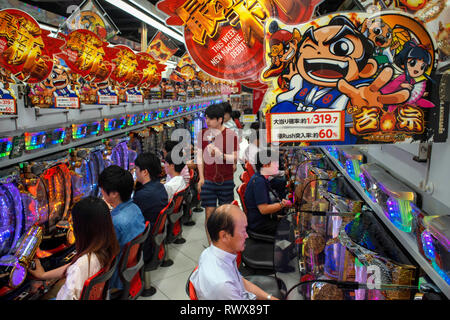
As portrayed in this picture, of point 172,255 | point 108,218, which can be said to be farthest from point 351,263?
point 172,255

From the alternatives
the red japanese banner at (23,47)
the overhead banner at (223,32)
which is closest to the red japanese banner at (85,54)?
the red japanese banner at (23,47)

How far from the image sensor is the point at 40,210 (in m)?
2.75

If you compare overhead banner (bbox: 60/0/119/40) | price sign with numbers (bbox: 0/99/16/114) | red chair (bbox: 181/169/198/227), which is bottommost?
red chair (bbox: 181/169/198/227)

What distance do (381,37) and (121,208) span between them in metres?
2.07

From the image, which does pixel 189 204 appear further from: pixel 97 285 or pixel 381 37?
pixel 381 37

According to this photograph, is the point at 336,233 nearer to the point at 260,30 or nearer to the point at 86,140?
the point at 260,30

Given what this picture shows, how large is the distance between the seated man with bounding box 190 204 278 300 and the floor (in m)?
1.72

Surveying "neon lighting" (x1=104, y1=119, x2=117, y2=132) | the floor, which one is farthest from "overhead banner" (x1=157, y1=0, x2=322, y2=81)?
"neon lighting" (x1=104, y1=119, x2=117, y2=132)

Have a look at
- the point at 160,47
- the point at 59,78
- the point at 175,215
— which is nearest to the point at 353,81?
the point at 175,215

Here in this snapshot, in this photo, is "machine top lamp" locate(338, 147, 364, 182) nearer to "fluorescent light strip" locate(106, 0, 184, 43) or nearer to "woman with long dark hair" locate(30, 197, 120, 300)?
"woman with long dark hair" locate(30, 197, 120, 300)

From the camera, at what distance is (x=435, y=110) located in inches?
61.4

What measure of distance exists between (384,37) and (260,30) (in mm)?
585

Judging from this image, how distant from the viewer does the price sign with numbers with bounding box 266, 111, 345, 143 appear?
163 centimetres

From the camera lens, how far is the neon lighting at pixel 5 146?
2616mm
